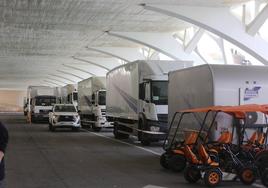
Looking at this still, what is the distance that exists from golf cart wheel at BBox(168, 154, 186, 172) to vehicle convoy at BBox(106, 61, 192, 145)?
8.09 m

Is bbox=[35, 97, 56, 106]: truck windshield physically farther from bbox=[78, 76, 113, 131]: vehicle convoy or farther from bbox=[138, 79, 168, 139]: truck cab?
bbox=[138, 79, 168, 139]: truck cab

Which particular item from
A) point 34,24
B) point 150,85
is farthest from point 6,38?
point 150,85

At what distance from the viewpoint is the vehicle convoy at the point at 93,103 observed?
116 ft

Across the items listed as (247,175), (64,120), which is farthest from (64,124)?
(247,175)

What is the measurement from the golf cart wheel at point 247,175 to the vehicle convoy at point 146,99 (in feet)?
33.3

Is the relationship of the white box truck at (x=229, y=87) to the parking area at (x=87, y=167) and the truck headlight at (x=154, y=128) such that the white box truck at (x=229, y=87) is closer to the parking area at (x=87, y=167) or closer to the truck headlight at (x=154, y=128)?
the parking area at (x=87, y=167)

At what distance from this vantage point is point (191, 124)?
622 inches

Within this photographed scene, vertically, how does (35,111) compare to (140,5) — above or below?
below

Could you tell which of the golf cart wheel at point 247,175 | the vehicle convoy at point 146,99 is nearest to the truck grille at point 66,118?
the vehicle convoy at point 146,99

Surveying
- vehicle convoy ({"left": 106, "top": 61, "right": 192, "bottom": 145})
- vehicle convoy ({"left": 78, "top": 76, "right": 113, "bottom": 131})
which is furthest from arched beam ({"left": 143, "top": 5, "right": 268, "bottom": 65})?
vehicle convoy ({"left": 78, "top": 76, "right": 113, "bottom": 131})

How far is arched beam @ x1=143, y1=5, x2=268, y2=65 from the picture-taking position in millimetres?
27939

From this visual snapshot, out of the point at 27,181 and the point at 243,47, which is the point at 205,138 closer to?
the point at 27,181

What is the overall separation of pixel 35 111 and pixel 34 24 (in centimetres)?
1519

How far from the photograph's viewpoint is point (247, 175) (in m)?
12.2
